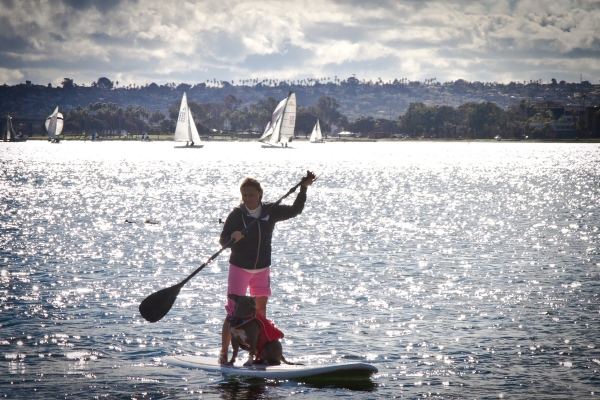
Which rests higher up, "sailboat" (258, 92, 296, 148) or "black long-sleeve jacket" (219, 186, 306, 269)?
"sailboat" (258, 92, 296, 148)

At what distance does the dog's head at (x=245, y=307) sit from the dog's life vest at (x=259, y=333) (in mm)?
124

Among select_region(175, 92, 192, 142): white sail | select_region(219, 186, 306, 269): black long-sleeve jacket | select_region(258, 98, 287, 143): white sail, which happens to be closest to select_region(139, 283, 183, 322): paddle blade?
select_region(219, 186, 306, 269): black long-sleeve jacket

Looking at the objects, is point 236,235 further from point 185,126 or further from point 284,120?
point 185,126

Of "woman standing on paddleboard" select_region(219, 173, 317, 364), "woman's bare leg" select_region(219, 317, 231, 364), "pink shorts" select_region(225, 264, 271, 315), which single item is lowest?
"woman's bare leg" select_region(219, 317, 231, 364)

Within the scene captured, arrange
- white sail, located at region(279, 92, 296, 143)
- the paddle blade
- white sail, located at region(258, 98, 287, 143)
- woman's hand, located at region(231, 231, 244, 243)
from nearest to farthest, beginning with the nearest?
woman's hand, located at region(231, 231, 244, 243)
the paddle blade
white sail, located at region(279, 92, 296, 143)
white sail, located at region(258, 98, 287, 143)

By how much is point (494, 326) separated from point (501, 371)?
11.3 ft

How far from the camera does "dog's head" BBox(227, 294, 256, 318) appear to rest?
1199 centimetres

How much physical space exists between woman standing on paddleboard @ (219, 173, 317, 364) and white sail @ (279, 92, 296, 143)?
126 meters

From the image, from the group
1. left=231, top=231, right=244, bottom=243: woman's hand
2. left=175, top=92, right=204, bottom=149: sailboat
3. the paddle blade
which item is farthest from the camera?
left=175, top=92, right=204, bottom=149: sailboat

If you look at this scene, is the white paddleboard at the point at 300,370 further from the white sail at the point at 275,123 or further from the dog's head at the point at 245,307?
the white sail at the point at 275,123

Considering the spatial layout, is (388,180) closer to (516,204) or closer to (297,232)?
(516,204)

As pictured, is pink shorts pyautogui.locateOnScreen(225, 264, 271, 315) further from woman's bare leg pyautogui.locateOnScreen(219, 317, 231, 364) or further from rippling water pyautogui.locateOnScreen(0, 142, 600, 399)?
rippling water pyautogui.locateOnScreen(0, 142, 600, 399)

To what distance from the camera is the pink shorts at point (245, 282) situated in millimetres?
12234

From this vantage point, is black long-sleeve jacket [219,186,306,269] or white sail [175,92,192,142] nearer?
black long-sleeve jacket [219,186,306,269]
